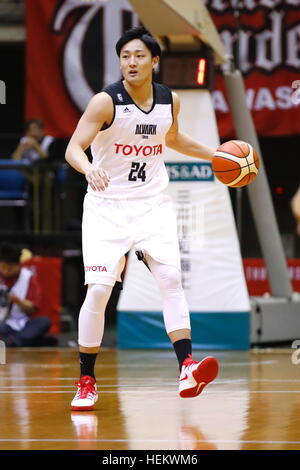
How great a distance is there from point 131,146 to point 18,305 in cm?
602

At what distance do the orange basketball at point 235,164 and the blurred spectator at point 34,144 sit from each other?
756cm

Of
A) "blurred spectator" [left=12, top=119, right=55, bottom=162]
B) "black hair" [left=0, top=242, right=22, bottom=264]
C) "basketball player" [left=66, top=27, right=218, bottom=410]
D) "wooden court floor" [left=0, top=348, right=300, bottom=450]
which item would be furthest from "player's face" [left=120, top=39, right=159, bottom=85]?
"blurred spectator" [left=12, top=119, right=55, bottom=162]

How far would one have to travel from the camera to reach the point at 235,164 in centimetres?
655

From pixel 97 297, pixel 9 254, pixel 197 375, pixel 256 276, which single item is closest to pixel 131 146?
pixel 97 297

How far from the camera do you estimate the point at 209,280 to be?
1116cm

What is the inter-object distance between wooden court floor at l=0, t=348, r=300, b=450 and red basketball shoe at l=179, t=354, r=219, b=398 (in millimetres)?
139

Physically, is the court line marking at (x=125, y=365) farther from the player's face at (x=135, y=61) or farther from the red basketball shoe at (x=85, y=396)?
the player's face at (x=135, y=61)

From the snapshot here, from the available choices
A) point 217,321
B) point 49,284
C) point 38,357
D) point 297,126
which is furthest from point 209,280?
point 297,126

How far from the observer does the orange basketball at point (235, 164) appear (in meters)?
6.56

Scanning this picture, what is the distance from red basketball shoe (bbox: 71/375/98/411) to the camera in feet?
20.8

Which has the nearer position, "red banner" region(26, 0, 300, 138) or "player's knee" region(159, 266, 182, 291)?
"player's knee" region(159, 266, 182, 291)

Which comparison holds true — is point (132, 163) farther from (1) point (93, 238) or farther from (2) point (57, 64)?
(2) point (57, 64)

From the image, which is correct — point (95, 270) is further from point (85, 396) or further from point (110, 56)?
point (110, 56)

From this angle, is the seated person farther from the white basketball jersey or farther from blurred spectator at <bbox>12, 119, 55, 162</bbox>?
the white basketball jersey
